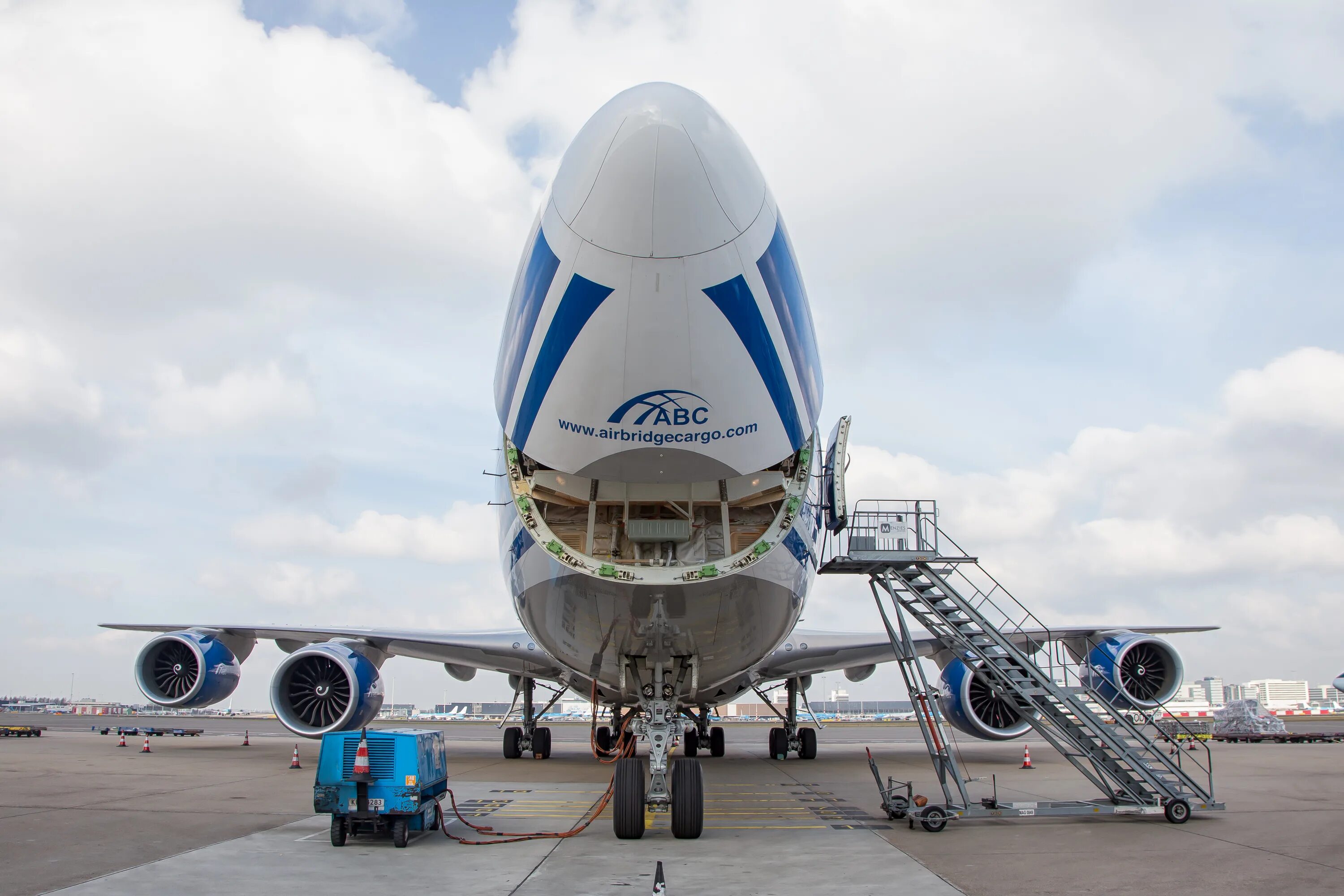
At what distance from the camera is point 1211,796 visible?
10328mm

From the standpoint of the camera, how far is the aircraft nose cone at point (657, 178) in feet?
19.6

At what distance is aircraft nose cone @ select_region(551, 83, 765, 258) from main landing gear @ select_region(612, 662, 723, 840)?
5005mm

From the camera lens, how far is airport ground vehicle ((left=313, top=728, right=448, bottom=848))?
8.42 meters

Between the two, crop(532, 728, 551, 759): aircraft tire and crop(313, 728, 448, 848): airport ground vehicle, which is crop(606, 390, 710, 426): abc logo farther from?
crop(532, 728, 551, 759): aircraft tire

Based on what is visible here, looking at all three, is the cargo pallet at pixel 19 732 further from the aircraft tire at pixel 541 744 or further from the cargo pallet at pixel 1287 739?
the cargo pallet at pixel 1287 739

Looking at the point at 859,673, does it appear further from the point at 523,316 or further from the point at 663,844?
the point at 523,316

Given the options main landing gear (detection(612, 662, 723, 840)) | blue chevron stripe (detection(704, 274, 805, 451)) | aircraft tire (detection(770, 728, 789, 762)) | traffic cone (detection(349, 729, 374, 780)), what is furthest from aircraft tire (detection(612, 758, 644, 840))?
aircraft tire (detection(770, 728, 789, 762))

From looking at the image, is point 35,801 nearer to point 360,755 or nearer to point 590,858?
point 360,755

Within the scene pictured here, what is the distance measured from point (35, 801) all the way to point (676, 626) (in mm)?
7946

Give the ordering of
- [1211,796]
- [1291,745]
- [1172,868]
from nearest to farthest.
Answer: [1172,868] → [1211,796] → [1291,745]

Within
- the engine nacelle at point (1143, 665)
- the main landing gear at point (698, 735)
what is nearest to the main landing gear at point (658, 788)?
the main landing gear at point (698, 735)

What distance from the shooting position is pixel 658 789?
895 centimetres

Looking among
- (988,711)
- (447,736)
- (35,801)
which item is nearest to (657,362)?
(35,801)

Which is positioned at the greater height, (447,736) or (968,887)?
(968,887)
